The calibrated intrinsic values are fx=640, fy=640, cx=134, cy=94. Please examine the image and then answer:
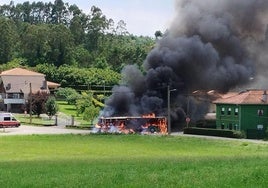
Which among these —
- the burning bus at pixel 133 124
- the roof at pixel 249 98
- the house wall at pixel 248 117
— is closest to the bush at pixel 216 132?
the burning bus at pixel 133 124

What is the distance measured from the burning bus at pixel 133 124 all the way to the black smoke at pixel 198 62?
2.99 m

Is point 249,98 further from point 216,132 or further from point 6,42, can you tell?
point 6,42

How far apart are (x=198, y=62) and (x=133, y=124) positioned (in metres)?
15.8

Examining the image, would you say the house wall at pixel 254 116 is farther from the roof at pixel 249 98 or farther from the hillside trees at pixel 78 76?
the hillside trees at pixel 78 76

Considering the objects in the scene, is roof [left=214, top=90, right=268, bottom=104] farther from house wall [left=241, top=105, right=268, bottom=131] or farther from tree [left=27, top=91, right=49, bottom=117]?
tree [left=27, top=91, right=49, bottom=117]

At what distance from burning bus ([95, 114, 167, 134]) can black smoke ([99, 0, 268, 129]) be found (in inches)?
118

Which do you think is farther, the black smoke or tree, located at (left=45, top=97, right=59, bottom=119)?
tree, located at (left=45, top=97, right=59, bottom=119)

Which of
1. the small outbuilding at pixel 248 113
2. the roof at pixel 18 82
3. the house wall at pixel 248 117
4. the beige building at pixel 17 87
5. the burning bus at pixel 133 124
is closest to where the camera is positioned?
the burning bus at pixel 133 124

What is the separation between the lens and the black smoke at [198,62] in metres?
79.6

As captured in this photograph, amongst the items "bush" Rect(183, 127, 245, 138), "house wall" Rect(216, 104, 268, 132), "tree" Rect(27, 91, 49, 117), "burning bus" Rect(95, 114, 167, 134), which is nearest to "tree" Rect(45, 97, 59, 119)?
"tree" Rect(27, 91, 49, 117)

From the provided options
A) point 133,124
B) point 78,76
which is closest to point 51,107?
point 133,124

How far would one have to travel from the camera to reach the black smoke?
261ft

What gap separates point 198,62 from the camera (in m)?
83.7

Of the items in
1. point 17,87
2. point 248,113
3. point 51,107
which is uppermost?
point 17,87
